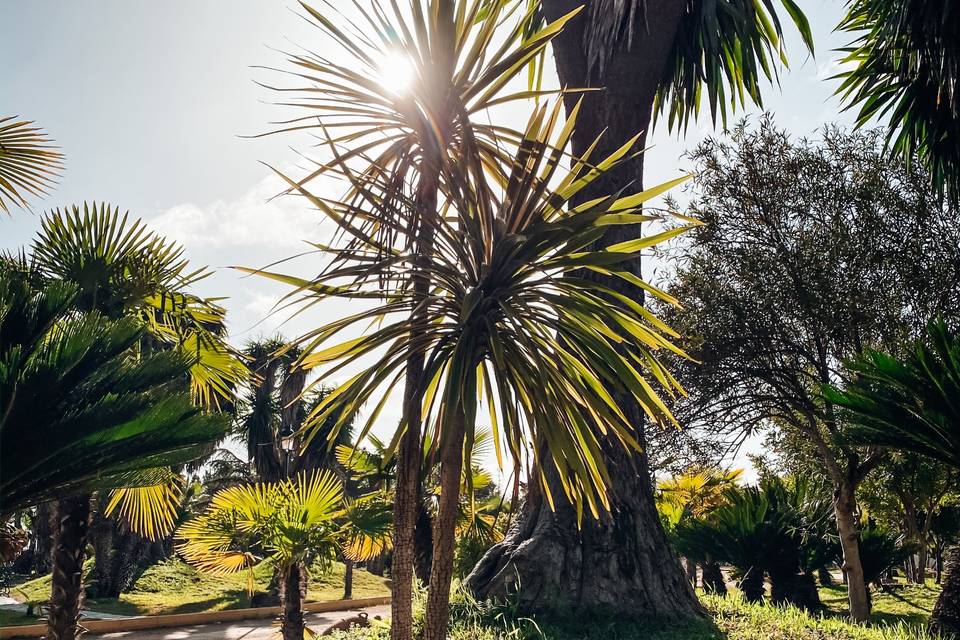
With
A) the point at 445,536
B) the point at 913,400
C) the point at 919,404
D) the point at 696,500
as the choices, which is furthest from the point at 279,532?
the point at 696,500

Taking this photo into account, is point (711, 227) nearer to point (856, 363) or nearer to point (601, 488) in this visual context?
point (856, 363)

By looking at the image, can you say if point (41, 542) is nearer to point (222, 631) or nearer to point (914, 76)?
point (222, 631)

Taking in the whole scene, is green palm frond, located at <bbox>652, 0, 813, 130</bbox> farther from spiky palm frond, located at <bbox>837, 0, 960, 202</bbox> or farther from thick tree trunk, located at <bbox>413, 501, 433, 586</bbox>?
thick tree trunk, located at <bbox>413, 501, 433, 586</bbox>


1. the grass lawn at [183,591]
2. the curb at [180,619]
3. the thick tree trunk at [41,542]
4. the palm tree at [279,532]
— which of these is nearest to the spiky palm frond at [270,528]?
the palm tree at [279,532]

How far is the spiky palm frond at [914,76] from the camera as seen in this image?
30.4 feet

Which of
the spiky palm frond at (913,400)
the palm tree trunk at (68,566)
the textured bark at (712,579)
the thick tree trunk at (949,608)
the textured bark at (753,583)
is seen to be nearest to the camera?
the palm tree trunk at (68,566)

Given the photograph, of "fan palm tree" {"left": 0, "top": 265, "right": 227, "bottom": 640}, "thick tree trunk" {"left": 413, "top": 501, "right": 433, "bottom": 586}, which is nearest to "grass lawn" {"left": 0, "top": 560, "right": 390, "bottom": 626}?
"thick tree trunk" {"left": 413, "top": 501, "right": 433, "bottom": 586}

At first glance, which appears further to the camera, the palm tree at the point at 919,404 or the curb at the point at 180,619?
the curb at the point at 180,619

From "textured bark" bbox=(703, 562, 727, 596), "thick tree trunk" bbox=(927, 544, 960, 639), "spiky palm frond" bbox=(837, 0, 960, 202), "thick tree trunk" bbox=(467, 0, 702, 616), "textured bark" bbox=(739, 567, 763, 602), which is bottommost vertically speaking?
"textured bark" bbox=(703, 562, 727, 596)

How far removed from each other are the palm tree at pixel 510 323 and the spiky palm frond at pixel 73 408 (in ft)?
A: 5.44

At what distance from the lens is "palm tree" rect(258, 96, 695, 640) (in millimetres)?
4156

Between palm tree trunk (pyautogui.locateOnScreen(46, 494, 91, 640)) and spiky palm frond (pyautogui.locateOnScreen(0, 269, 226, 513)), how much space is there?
1.59 m

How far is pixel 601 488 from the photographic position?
440cm

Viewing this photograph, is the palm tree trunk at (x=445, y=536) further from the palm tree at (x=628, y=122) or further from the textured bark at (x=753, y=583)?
the textured bark at (x=753, y=583)
